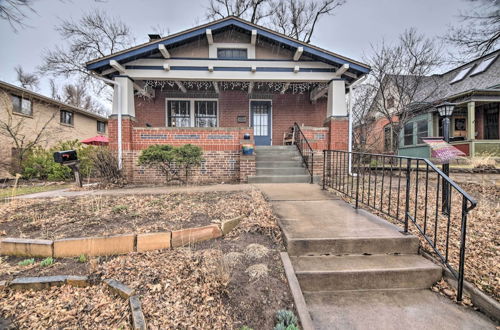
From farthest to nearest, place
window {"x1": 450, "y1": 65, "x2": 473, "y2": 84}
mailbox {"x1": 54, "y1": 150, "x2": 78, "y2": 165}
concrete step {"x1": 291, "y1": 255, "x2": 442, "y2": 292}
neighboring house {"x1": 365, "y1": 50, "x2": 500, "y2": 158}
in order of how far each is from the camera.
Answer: window {"x1": 450, "y1": 65, "x2": 473, "y2": 84} → neighboring house {"x1": 365, "y1": 50, "x2": 500, "y2": 158} → mailbox {"x1": 54, "y1": 150, "x2": 78, "y2": 165} → concrete step {"x1": 291, "y1": 255, "x2": 442, "y2": 292}

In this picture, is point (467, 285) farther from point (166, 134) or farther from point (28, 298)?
point (166, 134)

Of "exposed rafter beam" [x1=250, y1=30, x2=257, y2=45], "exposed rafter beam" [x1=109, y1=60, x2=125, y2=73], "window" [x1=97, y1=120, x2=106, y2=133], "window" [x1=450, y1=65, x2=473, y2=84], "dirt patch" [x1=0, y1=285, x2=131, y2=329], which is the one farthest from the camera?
"window" [x1=97, y1=120, x2=106, y2=133]

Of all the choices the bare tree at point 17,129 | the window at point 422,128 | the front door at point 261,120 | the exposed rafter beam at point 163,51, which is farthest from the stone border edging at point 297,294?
the window at point 422,128

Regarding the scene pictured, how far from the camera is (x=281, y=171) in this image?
6.73m

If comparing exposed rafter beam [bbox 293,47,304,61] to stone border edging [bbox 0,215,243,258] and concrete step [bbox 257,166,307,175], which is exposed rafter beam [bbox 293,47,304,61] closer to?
concrete step [bbox 257,166,307,175]

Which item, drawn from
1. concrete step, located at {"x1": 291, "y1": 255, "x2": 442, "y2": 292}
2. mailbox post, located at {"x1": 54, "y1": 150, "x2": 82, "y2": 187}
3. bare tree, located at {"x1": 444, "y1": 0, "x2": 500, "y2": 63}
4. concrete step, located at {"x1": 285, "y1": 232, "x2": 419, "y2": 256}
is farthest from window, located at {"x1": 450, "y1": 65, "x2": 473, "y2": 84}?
mailbox post, located at {"x1": 54, "y1": 150, "x2": 82, "y2": 187}

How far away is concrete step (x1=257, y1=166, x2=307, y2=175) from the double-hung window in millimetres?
4164

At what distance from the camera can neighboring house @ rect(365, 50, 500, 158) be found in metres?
10.3

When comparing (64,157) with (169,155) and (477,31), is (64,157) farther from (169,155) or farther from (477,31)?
(477,31)

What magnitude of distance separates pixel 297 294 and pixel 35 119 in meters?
16.1

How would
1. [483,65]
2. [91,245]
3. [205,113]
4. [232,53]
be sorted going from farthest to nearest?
1. [483,65]
2. [205,113]
3. [232,53]
4. [91,245]

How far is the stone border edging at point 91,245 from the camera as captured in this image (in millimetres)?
2371

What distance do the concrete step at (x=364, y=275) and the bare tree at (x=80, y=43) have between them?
16515 mm

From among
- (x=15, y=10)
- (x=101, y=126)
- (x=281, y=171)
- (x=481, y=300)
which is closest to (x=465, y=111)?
(x=281, y=171)
